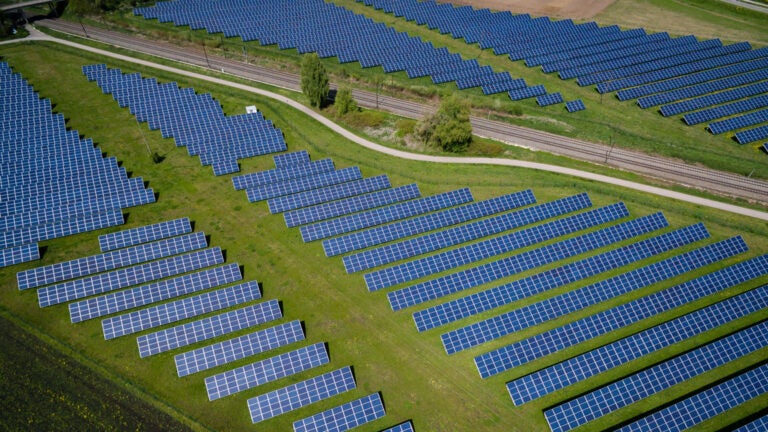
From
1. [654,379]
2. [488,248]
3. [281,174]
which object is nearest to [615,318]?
[654,379]

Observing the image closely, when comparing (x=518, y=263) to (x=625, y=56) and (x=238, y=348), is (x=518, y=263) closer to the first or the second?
(x=238, y=348)

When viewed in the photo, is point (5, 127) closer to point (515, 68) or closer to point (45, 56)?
point (45, 56)

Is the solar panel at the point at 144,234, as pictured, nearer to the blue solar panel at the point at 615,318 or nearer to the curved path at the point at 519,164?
the curved path at the point at 519,164

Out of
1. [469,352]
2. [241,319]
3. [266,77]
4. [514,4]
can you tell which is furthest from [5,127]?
[514,4]

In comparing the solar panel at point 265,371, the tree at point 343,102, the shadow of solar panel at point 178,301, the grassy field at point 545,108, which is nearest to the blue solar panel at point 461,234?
the solar panel at point 265,371

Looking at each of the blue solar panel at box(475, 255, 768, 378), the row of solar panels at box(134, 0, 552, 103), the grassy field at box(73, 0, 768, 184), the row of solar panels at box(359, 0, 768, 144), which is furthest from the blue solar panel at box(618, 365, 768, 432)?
the row of solar panels at box(134, 0, 552, 103)
